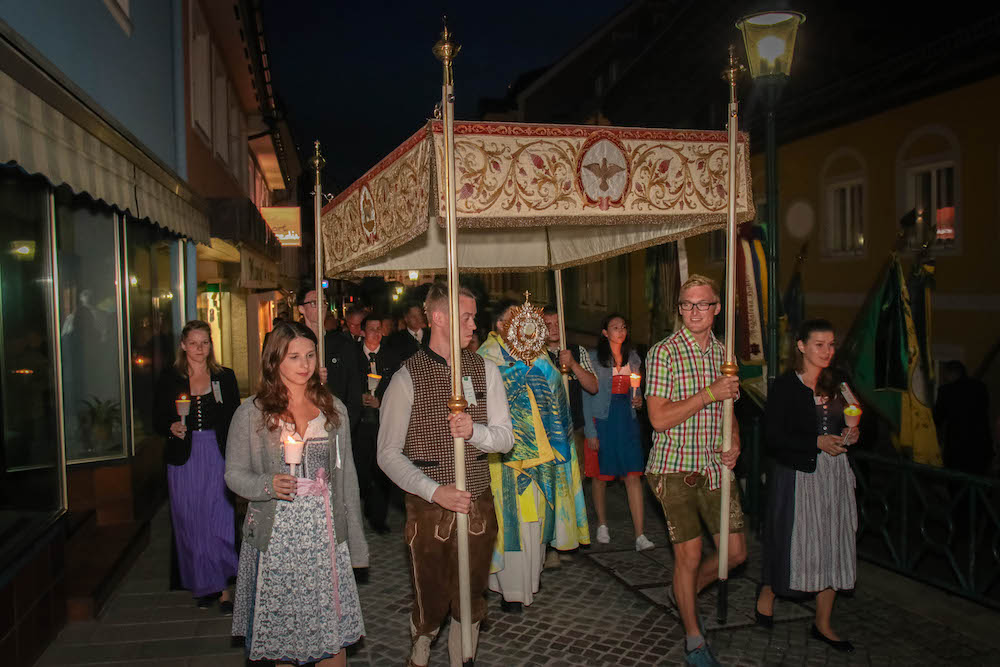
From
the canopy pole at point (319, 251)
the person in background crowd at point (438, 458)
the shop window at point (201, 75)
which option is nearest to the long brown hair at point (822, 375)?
the person in background crowd at point (438, 458)

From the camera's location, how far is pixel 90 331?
25.8 feet

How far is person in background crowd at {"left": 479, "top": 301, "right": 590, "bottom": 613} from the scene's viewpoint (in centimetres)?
565

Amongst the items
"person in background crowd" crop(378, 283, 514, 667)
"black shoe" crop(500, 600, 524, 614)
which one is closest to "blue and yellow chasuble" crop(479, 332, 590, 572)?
"black shoe" crop(500, 600, 524, 614)

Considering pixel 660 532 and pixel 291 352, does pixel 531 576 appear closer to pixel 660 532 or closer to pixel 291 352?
pixel 660 532

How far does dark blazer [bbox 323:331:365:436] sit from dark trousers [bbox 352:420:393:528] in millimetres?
411

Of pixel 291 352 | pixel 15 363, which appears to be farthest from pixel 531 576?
pixel 15 363

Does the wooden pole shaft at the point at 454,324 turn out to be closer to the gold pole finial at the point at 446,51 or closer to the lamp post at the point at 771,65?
the gold pole finial at the point at 446,51

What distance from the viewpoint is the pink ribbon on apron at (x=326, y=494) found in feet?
12.9

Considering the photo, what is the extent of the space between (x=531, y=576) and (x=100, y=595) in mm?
3020

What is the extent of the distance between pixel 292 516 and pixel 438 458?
80 centimetres

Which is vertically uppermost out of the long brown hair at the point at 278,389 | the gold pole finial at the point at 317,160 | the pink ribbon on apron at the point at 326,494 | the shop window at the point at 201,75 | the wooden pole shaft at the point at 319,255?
the shop window at the point at 201,75

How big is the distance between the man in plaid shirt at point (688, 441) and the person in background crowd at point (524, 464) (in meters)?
1.14

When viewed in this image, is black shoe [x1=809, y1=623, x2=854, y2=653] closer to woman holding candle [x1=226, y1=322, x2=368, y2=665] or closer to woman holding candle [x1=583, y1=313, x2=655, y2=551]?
woman holding candle [x1=583, y1=313, x2=655, y2=551]

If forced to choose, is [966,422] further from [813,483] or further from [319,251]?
[319,251]
